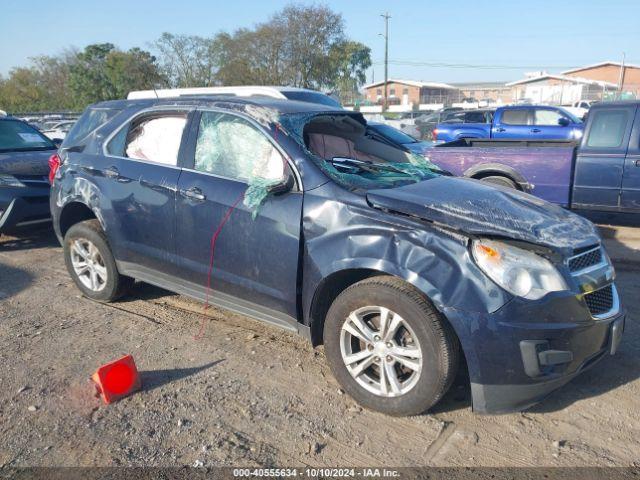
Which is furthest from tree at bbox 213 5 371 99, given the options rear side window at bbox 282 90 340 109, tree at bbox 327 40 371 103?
rear side window at bbox 282 90 340 109

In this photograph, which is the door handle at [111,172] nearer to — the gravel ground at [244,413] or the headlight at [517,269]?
the gravel ground at [244,413]

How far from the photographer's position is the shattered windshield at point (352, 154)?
146 inches

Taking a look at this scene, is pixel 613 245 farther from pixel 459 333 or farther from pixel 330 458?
pixel 330 458

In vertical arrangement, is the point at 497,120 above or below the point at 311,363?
above

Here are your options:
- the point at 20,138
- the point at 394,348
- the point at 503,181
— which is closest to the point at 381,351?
the point at 394,348

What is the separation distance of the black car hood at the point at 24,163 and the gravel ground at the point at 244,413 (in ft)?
10.3

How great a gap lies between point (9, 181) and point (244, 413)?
525 centimetres

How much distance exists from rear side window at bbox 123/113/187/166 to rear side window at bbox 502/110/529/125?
13.8m

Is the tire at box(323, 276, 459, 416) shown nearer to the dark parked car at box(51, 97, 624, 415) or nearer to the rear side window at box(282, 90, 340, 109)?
the dark parked car at box(51, 97, 624, 415)

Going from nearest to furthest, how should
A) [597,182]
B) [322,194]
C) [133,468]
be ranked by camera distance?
[133,468], [322,194], [597,182]

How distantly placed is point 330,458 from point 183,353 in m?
1.62

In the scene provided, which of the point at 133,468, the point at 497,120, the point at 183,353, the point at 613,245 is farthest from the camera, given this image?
the point at 497,120

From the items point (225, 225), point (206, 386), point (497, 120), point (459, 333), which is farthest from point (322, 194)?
point (497, 120)

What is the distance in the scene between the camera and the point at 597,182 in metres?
7.17
